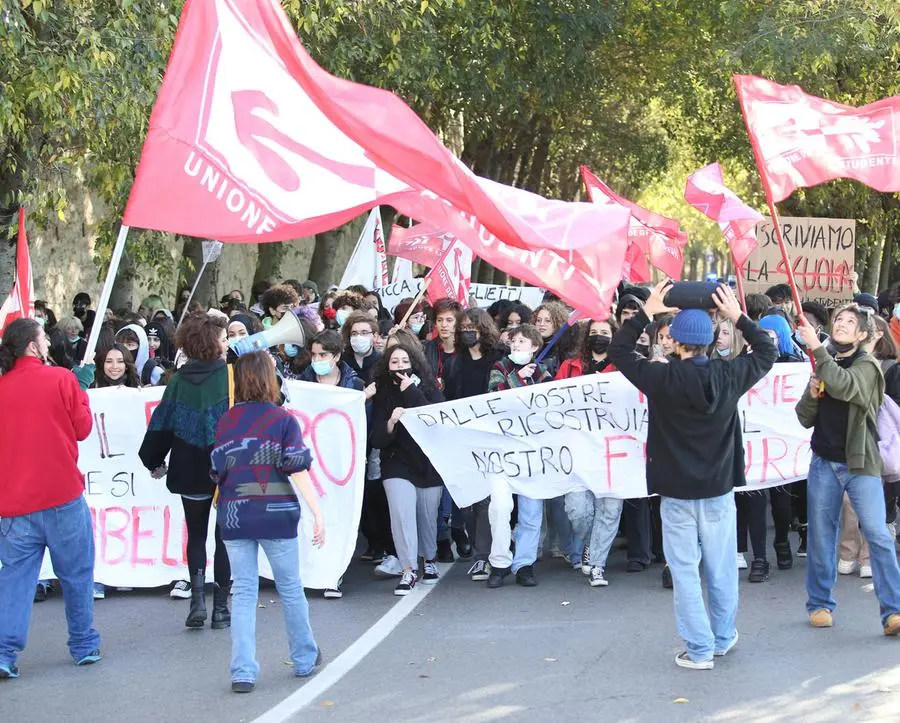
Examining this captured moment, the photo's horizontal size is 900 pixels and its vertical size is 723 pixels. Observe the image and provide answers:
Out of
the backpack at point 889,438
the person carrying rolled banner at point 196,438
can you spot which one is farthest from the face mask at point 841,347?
the person carrying rolled banner at point 196,438

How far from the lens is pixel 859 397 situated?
7.61 m

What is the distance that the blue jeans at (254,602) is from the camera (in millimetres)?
6836

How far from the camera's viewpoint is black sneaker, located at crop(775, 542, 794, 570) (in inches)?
378

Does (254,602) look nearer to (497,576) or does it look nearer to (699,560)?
(699,560)

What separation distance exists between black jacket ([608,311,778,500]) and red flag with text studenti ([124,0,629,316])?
0.67m

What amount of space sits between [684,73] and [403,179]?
68.7 ft

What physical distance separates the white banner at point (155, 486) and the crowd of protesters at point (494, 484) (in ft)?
0.71

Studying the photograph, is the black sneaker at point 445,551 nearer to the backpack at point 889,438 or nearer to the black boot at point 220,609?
the black boot at point 220,609

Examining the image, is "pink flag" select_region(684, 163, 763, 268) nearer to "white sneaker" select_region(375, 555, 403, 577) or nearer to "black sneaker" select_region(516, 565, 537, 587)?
"black sneaker" select_region(516, 565, 537, 587)

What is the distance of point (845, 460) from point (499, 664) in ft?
6.91

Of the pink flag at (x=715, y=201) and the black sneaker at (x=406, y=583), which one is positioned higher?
the pink flag at (x=715, y=201)

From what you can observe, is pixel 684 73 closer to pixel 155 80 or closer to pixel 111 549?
pixel 155 80

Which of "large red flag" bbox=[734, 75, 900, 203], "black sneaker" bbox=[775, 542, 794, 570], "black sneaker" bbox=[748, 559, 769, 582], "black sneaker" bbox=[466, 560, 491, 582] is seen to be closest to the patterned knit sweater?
"black sneaker" bbox=[466, 560, 491, 582]

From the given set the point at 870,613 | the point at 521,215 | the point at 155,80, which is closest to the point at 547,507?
the point at 870,613
